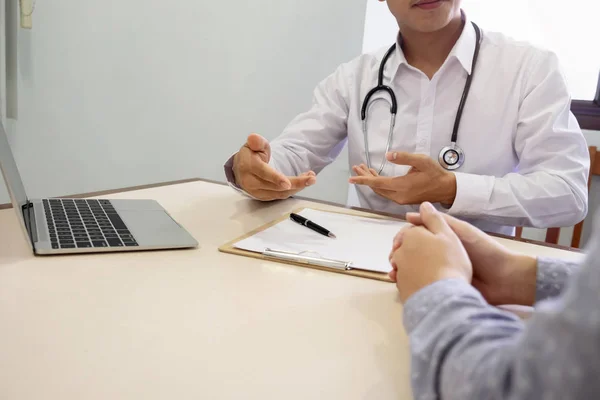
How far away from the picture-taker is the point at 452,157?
1083 millimetres

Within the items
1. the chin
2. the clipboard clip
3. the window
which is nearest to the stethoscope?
the chin

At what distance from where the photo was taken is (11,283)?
0.53 meters

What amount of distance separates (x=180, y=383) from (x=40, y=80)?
2126 millimetres

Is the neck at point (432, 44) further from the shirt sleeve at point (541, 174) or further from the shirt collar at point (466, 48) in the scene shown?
the shirt sleeve at point (541, 174)

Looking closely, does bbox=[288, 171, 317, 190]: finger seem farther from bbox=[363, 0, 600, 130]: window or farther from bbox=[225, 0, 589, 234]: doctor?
bbox=[363, 0, 600, 130]: window

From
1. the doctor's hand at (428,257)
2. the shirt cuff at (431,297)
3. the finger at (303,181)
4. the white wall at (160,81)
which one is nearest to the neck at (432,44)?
the finger at (303,181)

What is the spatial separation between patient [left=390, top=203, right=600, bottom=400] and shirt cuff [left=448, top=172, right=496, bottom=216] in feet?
1.35

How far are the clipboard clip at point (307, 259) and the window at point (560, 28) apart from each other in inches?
54.3

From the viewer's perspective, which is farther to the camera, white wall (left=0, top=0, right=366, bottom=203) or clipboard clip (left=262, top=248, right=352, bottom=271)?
white wall (left=0, top=0, right=366, bottom=203)

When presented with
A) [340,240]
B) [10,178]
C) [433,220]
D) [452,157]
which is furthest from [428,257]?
[452,157]

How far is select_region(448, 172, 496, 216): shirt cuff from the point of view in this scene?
93 centimetres

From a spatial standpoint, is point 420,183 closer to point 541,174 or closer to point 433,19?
point 541,174

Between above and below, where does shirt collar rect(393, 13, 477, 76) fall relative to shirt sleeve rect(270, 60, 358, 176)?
above

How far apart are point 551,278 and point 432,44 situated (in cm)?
82
